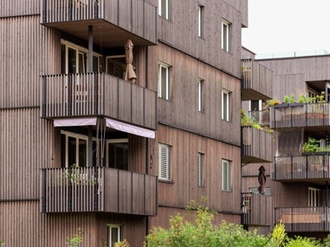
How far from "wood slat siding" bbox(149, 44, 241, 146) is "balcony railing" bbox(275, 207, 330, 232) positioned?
17.1 m

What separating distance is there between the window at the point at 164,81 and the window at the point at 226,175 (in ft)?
23.6

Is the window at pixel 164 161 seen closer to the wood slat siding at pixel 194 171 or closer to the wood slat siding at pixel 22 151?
the wood slat siding at pixel 194 171

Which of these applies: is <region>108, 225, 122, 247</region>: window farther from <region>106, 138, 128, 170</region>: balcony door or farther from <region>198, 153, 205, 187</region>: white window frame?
<region>198, 153, 205, 187</region>: white window frame

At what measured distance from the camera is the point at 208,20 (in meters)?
52.8

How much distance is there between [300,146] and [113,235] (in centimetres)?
3317

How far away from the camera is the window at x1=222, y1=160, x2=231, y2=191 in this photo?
54.0m

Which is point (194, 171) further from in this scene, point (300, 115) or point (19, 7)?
point (300, 115)

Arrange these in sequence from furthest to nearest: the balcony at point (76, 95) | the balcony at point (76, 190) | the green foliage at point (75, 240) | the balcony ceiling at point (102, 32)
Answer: the balcony ceiling at point (102, 32) < the balcony at point (76, 95) < the balcony at point (76, 190) < the green foliage at point (75, 240)

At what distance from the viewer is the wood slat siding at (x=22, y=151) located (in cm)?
4078

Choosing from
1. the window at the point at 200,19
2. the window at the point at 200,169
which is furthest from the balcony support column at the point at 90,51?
the window at the point at 200,169

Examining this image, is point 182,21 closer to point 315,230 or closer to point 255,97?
point 255,97

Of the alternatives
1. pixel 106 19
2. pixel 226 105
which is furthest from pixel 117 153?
pixel 226 105

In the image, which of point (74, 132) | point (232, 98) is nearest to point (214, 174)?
point (232, 98)

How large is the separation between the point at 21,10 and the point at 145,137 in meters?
7.13
